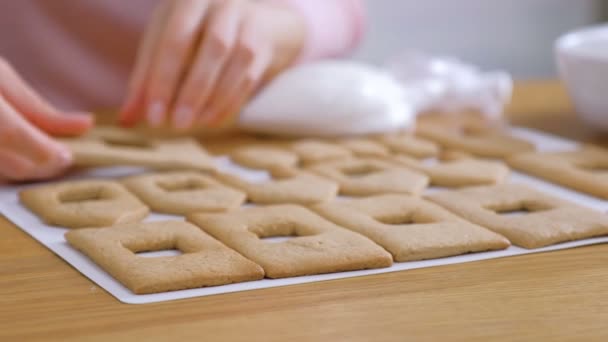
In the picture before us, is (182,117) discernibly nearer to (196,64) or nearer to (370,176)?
(196,64)

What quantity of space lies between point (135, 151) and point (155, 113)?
4.1 inches

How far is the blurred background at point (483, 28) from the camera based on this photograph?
2410mm

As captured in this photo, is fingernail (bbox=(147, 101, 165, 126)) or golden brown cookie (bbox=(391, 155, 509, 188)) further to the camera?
fingernail (bbox=(147, 101, 165, 126))

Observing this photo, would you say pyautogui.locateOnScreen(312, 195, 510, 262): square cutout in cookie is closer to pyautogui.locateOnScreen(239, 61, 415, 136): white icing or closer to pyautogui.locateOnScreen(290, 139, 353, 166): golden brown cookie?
pyautogui.locateOnScreen(290, 139, 353, 166): golden brown cookie

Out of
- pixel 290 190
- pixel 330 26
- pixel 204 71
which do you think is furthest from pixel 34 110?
pixel 330 26

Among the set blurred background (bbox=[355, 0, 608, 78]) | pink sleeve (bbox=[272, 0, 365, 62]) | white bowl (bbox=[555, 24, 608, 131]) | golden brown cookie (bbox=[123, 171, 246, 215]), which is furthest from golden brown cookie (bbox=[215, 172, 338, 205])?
blurred background (bbox=[355, 0, 608, 78])

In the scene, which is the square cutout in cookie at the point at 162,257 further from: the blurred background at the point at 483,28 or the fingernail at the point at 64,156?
the blurred background at the point at 483,28

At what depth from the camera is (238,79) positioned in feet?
3.54

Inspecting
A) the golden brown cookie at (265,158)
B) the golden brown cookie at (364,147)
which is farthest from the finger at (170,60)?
the golden brown cookie at (364,147)

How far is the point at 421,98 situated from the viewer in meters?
1.26

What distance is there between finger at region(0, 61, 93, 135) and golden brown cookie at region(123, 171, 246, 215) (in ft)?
0.39

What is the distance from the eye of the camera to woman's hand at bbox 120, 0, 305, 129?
40.8 inches

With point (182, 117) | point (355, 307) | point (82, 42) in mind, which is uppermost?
point (82, 42)

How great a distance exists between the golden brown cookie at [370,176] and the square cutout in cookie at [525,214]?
0.15 ft
